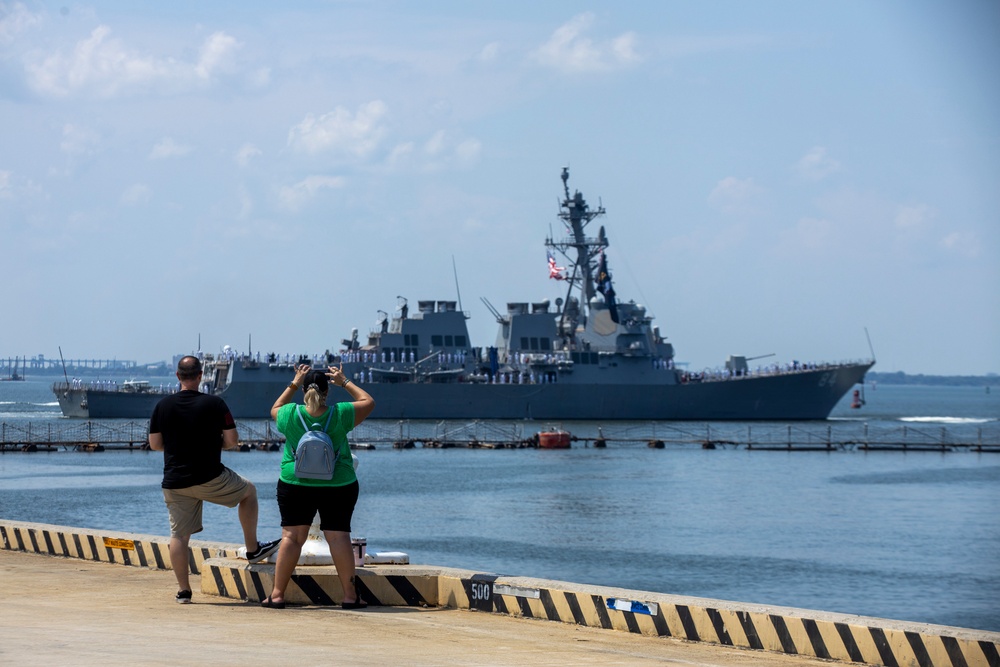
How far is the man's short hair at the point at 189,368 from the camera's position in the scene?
286 inches

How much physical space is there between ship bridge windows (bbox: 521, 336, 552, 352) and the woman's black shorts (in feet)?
199

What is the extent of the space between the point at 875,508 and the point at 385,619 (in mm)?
28524

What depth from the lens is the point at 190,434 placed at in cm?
734

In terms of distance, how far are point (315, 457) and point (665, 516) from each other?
2493 cm

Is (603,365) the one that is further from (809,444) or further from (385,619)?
(385,619)

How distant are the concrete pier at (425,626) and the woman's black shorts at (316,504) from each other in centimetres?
43

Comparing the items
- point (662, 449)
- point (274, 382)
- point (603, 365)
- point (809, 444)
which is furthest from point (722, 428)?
point (274, 382)

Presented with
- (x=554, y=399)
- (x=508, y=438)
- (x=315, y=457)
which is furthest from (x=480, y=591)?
(x=554, y=399)

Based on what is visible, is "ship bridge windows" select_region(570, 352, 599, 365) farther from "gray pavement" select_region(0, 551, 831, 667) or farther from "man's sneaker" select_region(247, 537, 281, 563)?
"man's sneaker" select_region(247, 537, 281, 563)

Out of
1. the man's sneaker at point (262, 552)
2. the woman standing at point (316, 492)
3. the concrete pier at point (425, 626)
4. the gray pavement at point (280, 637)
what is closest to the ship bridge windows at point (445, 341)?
the concrete pier at point (425, 626)

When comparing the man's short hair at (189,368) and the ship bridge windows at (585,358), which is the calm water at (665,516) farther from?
the ship bridge windows at (585,358)

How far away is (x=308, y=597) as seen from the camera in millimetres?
7383

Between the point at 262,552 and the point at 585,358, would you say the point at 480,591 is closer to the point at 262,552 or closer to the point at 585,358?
the point at 262,552

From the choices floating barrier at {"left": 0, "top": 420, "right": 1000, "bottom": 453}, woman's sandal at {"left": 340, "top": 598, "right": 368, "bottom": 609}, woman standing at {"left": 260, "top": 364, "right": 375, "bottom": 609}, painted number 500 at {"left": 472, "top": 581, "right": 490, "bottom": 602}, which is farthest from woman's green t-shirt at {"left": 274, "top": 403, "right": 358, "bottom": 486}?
floating barrier at {"left": 0, "top": 420, "right": 1000, "bottom": 453}
